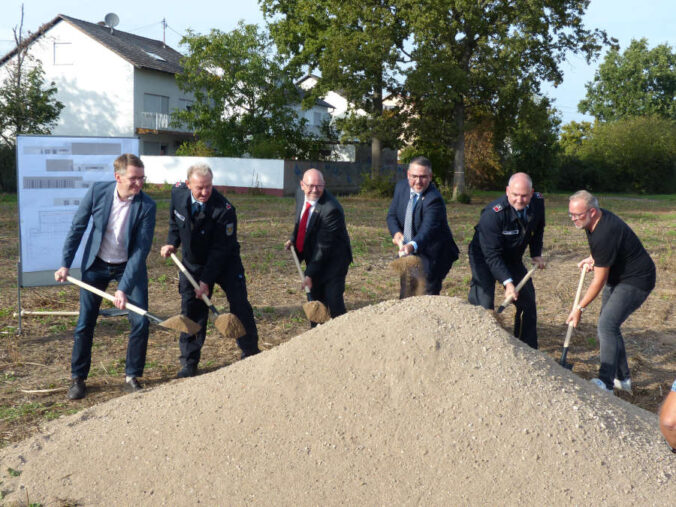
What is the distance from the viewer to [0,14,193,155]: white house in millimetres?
32719

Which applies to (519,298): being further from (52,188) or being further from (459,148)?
(459,148)

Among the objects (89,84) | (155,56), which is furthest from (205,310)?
(155,56)

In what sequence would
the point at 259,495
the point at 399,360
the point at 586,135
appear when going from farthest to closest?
the point at 586,135 → the point at 399,360 → the point at 259,495

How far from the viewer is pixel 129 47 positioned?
34219mm

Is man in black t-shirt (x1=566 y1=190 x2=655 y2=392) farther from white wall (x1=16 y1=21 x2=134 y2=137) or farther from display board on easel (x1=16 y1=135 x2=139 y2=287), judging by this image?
white wall (x1=16 y1=21 x2=134 y2=137)

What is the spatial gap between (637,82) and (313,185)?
62.8 metres

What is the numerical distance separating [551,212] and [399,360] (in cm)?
2080

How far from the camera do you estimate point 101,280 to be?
5164mm

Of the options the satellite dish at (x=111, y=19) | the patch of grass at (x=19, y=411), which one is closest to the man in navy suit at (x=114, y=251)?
the patch of grass at (x=19, y=411)

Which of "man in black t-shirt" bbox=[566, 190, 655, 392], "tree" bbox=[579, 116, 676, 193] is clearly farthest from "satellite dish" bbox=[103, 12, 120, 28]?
"man in black t-shirt" bbox=[566, 190, 655, 392]

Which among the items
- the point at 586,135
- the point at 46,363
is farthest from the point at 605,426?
the point at 586,135

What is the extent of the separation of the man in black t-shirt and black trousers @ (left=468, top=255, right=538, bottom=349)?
492mm

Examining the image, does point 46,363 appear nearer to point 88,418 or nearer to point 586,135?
point 88,418

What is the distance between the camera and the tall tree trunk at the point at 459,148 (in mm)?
26266
